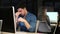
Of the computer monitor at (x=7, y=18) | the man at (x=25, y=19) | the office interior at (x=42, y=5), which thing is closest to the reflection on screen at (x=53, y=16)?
the office interior at (x=42, y=5)

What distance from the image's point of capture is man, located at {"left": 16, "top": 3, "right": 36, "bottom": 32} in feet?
4.70

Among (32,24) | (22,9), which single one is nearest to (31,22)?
(32,24)

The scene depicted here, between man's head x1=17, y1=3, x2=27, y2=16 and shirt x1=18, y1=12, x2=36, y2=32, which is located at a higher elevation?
man's head x1=17, y1=3, x2=27, y2=16

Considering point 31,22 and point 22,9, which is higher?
point 22,9

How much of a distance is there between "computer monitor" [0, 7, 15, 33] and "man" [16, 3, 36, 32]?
0.05m

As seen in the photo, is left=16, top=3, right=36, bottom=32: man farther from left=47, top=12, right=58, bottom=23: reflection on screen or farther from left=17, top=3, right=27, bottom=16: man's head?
left=47, top=12, right=58, bottom=23: reflection on screen

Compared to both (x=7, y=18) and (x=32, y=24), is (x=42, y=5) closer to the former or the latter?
(x=32, y=24)

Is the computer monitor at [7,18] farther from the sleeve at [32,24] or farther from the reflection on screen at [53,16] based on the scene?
the reflection on screen at [53,16]

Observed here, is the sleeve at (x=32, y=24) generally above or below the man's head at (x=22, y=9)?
below

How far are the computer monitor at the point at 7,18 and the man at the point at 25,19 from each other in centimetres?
5

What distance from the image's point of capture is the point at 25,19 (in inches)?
56.7

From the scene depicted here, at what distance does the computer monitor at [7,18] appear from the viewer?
4.75 feet

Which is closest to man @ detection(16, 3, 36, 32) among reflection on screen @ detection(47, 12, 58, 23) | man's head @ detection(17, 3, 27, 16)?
man's head @ detection(17, 3, 27, 16)

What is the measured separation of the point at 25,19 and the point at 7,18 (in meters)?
0.16
